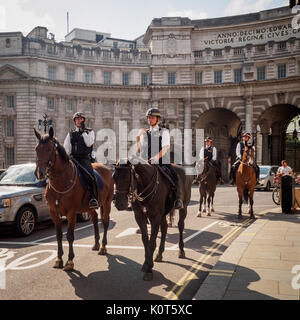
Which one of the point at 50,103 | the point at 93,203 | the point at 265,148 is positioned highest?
the point at 50,103

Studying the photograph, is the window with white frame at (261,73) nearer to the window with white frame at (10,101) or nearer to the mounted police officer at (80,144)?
the window with white frame at (10,101)

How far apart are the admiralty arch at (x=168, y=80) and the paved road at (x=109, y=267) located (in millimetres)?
35045

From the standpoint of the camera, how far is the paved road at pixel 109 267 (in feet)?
19.0

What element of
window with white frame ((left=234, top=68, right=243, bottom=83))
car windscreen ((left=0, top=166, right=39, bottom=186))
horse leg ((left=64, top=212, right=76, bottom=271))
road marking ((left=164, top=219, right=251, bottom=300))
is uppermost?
window with white frame ((left=234, top=68, right=243, bottom=83))

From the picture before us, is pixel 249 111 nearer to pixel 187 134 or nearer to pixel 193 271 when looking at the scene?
pixel 187 134

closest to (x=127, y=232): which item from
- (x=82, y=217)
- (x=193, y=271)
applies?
(x=82, y=217)

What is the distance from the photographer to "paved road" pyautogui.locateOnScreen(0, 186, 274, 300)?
5793mm

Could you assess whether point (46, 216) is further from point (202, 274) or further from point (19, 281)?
point (202, 274)

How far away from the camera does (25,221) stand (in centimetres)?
1045

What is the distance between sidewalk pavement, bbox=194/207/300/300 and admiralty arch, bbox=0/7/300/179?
35243 mm

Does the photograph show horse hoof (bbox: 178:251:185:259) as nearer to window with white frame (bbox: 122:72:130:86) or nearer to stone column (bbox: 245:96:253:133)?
stone column (bbox: 245:96:253:133)

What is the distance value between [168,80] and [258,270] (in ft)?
140

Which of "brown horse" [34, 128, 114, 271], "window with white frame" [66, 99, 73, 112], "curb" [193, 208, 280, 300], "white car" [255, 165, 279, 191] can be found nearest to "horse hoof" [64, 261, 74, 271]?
"brown horse" [34, 128, 114, 271]

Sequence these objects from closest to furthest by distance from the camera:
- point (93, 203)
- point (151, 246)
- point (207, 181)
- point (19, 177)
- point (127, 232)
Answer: point (151, 246)
point (93, 203)
point (127, 232)
point (19, 177)
point (207, 181)
